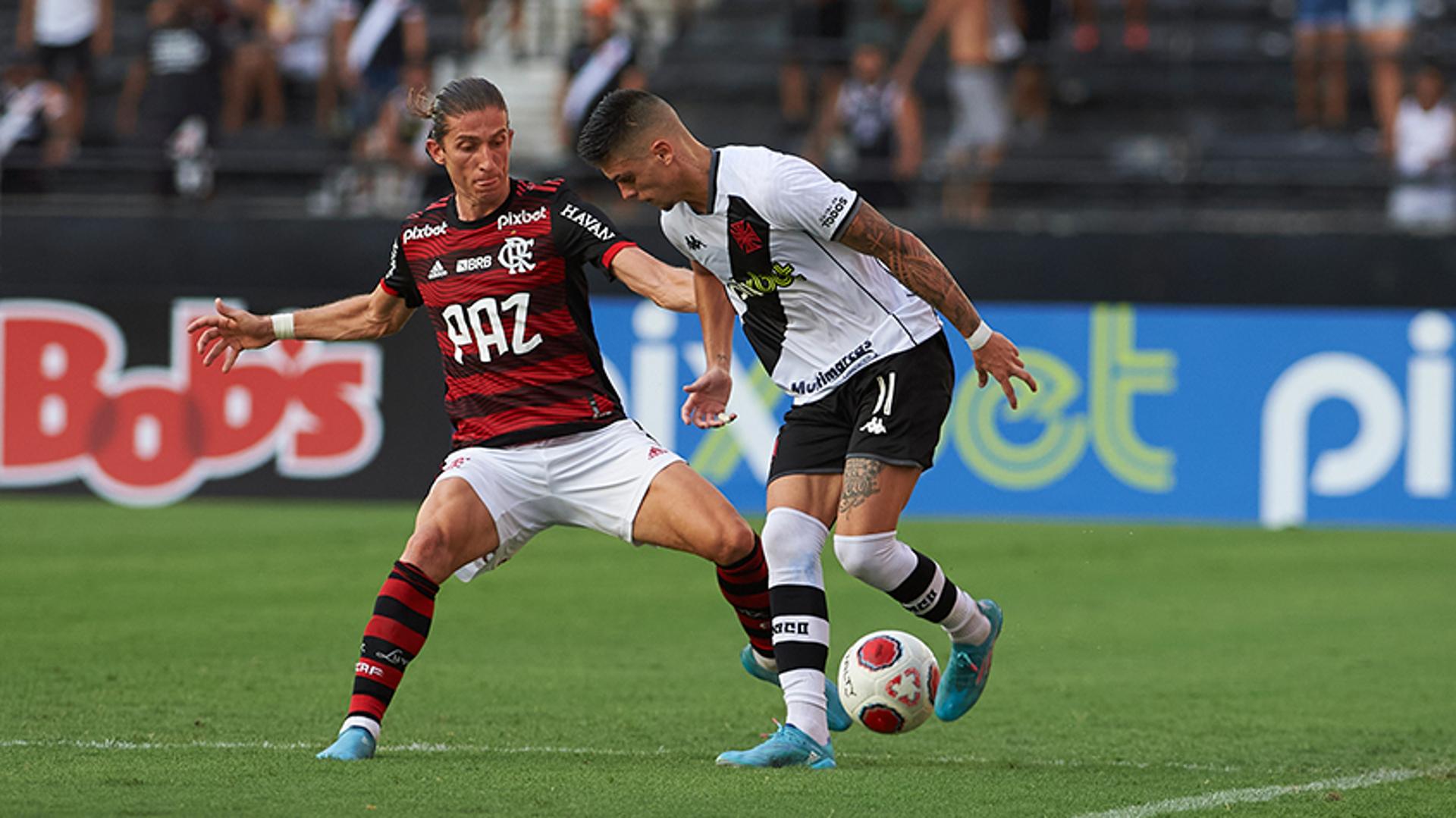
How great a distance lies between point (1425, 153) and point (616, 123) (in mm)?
12227

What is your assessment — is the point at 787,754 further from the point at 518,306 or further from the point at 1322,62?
the point at 1322,62

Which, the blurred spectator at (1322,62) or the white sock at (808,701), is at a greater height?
the blurred spectator at (1322,62)

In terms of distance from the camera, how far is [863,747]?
734 cm

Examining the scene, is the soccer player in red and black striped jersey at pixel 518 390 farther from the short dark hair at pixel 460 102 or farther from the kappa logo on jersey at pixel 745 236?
the kappa logo on jersey at pixel 745 236

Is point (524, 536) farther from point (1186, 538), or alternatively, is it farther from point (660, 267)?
point (1186, 538)

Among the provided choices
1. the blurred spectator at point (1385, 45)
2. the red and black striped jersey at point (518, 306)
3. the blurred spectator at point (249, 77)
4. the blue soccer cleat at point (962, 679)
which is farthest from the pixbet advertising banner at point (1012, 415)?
the red and black striped jersey at point (518, 306)

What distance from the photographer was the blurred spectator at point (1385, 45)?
17578mm

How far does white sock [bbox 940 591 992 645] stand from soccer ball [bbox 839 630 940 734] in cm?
22

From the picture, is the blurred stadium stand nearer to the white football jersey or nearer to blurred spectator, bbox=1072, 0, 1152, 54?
blurred spectator, bbox=1072, 0, 1152, 54

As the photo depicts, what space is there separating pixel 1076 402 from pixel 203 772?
9.94 m

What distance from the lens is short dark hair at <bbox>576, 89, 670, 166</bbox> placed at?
634 cm

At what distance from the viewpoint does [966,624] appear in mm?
7238

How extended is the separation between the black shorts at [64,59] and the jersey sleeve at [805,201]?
13.7 metres

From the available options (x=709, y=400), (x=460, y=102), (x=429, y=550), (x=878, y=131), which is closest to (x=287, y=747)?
(x=429, y=550)
